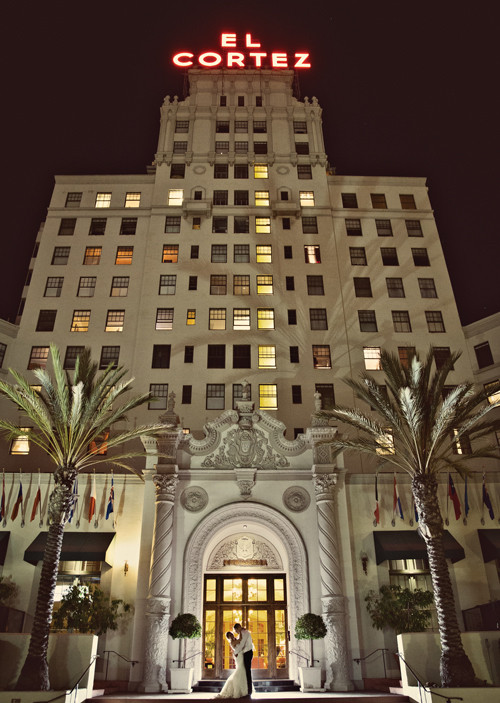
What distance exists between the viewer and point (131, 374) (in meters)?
36.7

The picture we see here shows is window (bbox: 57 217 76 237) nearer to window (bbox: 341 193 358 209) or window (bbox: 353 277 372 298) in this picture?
window (bbox: 341 193 358 209)

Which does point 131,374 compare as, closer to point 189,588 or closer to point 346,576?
point 189,588

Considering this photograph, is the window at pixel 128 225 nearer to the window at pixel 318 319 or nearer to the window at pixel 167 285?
the window at pixel 167 285

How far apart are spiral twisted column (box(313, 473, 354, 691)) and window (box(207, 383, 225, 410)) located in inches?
465

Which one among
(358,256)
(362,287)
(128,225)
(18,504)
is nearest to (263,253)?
(358,256)

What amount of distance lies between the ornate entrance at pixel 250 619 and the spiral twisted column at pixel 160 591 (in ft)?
8.66

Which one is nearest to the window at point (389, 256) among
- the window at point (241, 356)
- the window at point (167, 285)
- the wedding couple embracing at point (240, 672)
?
the window at point (241, 356)

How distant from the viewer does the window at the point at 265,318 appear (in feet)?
129

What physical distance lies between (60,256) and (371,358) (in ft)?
85.7

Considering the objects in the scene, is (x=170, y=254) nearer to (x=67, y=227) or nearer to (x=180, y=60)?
(x=67, y=227)

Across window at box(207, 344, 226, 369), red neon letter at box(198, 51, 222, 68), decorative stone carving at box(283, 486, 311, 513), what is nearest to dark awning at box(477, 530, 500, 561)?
decorative stone carving at box(283, 486, 311, 513)

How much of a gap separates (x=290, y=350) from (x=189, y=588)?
18.9 metres

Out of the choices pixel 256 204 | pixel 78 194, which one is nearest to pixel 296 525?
pixel 256 204

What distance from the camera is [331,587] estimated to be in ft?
77.3
